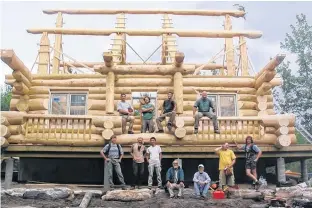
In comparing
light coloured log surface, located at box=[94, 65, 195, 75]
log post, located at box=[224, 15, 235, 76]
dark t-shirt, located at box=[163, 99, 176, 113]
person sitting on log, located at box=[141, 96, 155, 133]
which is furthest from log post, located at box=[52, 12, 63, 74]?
log post, located at box=[224, 15, 235, 76]

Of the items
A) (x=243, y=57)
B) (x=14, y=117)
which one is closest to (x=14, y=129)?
(x=14, y=117)

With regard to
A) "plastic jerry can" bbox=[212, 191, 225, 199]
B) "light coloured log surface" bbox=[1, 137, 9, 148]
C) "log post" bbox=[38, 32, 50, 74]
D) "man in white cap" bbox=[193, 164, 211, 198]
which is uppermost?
"log post" bbox=[38, 32, 50, 74]

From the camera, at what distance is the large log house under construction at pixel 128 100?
A: 13703 mm

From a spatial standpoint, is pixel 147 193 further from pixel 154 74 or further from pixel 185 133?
pixel 154 74

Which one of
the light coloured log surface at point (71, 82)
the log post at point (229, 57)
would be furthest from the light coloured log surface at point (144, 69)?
the log post at point (229, 57)

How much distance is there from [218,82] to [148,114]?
4.37 meters

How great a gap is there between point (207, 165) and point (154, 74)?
3850mm

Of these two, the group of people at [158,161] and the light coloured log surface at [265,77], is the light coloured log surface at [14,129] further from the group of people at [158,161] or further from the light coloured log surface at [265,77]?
the light coloured log surface at [265,77]

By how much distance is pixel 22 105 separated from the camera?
1616cm

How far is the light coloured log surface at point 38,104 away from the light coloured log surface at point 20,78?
2.16 feet

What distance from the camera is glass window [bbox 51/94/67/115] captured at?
16.7m

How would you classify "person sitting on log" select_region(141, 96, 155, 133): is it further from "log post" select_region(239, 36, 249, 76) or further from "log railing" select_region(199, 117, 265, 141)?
"log post" select_region(239, 36, 249, 76)

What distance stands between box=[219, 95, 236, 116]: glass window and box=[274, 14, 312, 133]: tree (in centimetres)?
1914

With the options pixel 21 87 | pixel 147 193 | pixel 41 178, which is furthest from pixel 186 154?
pixel 21 87
